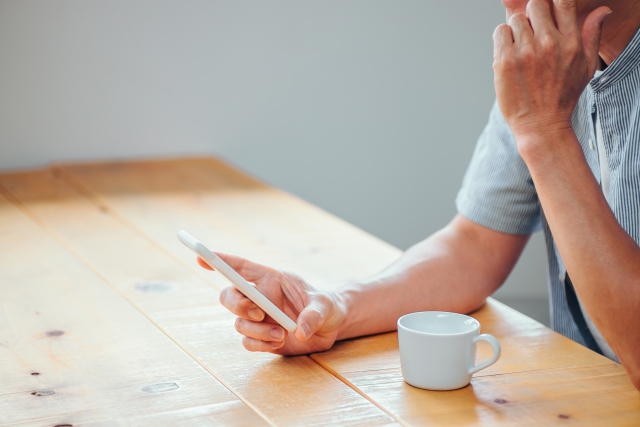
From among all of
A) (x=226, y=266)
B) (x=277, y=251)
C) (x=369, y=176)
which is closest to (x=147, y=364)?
(x=226, y=266)

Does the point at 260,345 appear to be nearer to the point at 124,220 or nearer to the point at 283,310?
the point at 283,310

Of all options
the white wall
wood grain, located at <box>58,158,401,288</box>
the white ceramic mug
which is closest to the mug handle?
the white ceramic mug

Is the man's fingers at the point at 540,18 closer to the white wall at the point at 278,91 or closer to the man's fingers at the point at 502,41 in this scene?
the man's fingers at the point at 502,41

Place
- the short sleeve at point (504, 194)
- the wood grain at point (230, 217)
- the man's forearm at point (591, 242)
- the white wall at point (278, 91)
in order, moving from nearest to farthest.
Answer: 1. the man's forearm at point (591, 242)
2. the short sleeve at point (504, 194)
3. the wood grain at point (230, 217)
4. the white wall at point (278, 91)

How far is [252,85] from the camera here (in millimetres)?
2336

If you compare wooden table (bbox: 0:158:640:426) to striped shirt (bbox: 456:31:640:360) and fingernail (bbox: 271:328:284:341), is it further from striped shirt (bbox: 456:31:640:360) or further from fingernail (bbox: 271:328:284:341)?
striped shirt (bbox: 456:31:640:360)

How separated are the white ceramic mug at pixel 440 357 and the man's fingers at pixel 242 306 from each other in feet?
0.58

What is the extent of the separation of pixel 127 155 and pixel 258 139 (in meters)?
0.38

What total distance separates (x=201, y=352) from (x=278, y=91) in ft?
4.86

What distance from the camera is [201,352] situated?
98cm

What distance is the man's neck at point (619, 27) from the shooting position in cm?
104

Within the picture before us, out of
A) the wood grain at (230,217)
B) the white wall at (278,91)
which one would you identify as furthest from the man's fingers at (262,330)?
the white wall at (278,91)

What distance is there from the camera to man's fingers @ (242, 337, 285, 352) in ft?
3.10

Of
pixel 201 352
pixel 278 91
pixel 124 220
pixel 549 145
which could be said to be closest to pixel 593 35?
pixel 549 145
